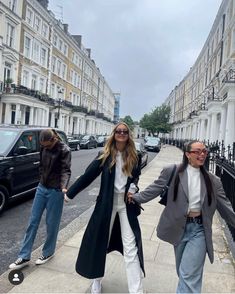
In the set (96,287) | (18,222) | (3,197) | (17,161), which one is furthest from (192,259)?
(17,161)

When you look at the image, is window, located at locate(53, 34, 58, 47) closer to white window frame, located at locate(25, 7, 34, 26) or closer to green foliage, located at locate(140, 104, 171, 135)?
white window frame, located at locate(25, 7, 34, 26)

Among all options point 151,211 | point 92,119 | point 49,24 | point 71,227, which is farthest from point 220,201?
point 92,119

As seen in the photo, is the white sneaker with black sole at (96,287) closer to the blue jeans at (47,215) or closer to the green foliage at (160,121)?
the blue jeans at (47,215)

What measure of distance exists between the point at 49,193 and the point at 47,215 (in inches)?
12.1

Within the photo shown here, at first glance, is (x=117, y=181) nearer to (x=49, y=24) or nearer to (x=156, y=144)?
(x=156, y=144)

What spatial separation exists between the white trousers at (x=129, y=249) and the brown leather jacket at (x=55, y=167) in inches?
44.8

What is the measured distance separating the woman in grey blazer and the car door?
501cm

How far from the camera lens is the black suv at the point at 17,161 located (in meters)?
7.10

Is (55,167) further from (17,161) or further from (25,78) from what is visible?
(25,78)

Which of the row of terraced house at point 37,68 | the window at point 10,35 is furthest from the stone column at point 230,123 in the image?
the window at point 10,35

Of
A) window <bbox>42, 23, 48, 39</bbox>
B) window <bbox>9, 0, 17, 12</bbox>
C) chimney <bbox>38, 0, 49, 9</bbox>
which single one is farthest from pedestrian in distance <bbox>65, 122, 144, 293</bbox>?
chimney <bbox>38, 0, 49, 9</bbox>

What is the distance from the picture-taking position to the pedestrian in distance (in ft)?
11.3

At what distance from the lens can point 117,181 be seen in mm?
3514

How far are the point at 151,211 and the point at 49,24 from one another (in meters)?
37.7
